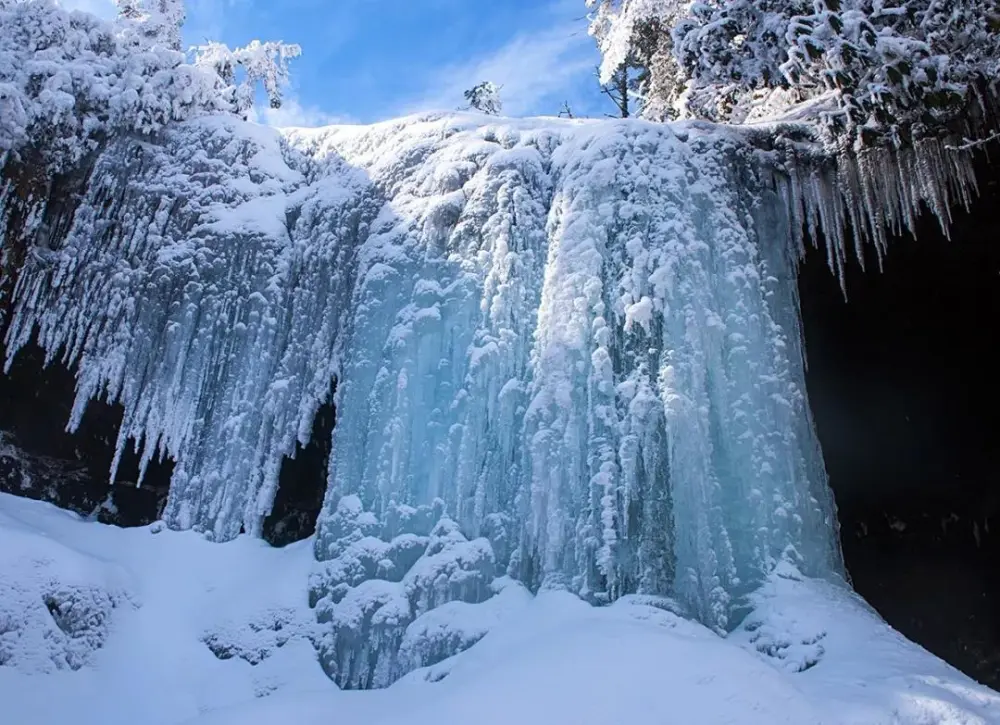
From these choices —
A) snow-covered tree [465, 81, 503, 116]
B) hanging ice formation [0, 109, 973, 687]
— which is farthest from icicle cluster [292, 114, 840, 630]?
snow-covered tree [465, 81, 503, 116]

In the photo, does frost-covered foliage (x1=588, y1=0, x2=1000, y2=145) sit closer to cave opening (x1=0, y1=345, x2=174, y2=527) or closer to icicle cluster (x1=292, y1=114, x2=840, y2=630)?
icicle cluster (x1=292, y1=114, x2=840, y2=630)

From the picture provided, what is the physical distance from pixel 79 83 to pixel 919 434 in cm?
1028

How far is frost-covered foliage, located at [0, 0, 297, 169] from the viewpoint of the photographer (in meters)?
9.05

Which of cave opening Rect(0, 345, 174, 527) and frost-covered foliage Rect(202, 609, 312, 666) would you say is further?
cave opening Rect(0, 345, 174, 527)

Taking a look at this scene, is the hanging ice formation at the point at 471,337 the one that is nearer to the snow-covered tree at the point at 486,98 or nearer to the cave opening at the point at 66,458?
the cave opening at the point at 66,458

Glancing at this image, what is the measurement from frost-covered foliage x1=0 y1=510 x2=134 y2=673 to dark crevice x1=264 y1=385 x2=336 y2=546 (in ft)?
5.85

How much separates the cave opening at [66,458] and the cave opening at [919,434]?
7.69 meters

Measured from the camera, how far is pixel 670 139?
7.84 metres

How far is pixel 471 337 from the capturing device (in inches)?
295

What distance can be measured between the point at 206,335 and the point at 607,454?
4.59m

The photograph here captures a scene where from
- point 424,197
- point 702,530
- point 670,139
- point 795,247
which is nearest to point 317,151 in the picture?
point 424,197

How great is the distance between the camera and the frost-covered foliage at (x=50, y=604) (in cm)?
679

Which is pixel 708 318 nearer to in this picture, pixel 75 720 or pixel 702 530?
pixel 702 530

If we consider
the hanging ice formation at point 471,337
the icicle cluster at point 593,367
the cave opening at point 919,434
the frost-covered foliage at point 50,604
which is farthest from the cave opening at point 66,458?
the cave opening at point 919,434
